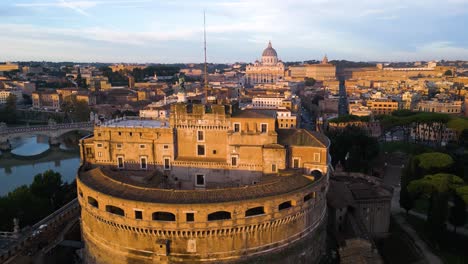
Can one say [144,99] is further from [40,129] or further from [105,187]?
[105,187]

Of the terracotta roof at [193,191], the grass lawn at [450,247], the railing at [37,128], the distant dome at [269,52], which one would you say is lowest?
the grass lawn at [450,247]

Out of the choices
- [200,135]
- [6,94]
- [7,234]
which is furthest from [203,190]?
[6,94]

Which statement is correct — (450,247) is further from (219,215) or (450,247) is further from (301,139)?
(219,215)

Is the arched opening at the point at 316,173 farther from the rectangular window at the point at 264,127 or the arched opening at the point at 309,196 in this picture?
the rectangular window at the point at 264,127

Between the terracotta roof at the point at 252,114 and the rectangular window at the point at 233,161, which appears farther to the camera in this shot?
the terracotta roof at the point at 252,114

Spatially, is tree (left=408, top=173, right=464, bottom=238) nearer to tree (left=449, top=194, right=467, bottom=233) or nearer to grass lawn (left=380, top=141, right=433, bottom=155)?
tree (left=449, top=194, right=467, bottom=233)

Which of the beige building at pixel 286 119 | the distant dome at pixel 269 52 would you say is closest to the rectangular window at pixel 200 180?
the beige building at pixel 286 119

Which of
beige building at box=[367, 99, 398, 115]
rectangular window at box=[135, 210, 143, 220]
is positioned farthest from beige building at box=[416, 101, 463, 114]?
rectangular window at box=[135, 210, 143, 220]
